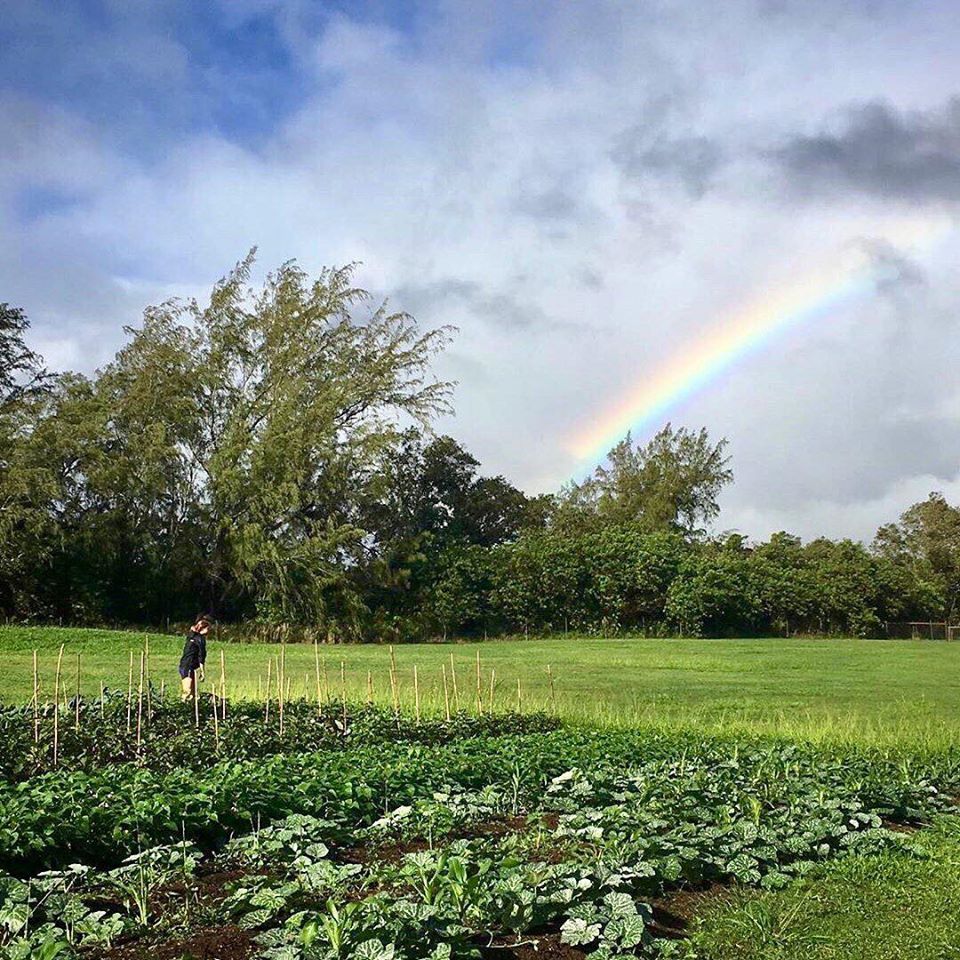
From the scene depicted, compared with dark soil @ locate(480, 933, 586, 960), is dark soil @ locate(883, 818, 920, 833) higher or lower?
lower

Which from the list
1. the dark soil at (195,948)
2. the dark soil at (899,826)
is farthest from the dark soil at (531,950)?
the dark soil at (899,826)

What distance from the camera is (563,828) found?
6.60 metres

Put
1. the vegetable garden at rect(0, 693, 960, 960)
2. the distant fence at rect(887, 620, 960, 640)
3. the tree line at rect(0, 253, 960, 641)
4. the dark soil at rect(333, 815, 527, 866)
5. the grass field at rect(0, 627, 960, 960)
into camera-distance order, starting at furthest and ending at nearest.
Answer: the distant fence at rect(887, 620, 960, 640)
the tree line at rect(0, 253, 960, 641)
the dark soil at rect(333, 815, 527, 866)
the grass field at rect(0, 627, 960, 960)
the vegetable garden at rect(0, 693, 960, 960)

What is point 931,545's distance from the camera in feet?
240

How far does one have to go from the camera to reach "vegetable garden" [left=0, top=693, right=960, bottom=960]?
483cm

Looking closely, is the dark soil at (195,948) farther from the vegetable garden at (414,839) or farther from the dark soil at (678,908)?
the dark soil at (678,908)

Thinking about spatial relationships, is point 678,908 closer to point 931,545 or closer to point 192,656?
point 192,656

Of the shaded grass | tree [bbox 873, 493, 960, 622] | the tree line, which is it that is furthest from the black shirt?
tree [bbox 873, 493, 960, 622]

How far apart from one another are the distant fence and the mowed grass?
17746mm

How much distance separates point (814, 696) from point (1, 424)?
30.0 metres

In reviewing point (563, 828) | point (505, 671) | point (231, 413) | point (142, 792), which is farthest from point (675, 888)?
point (231, 413)

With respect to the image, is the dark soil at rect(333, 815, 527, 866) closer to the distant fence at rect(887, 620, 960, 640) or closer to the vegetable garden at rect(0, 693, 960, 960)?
the vegetable garden at rect(0, 693, 960, 960)

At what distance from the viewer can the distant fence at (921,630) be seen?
58.0 meters

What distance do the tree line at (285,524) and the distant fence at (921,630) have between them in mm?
3264
